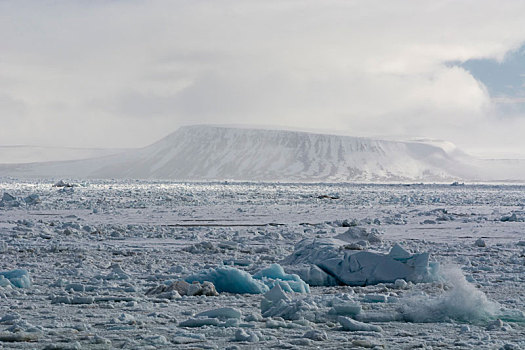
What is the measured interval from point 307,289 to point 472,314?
193cm

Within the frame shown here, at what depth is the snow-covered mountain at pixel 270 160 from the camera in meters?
128

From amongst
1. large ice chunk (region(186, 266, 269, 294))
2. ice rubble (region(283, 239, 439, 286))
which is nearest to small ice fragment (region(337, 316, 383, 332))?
large ice chunk (region(186, 266, 269, 294))

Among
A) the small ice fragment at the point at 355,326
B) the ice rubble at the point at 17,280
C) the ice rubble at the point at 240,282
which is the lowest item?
the ice rubble at the point at 17,280

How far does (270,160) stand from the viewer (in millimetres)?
132750

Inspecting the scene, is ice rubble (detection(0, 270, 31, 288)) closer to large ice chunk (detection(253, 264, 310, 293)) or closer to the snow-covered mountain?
large ice chunk (detection(253, 264, 310, 293))

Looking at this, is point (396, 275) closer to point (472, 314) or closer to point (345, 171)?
point (472, 314)

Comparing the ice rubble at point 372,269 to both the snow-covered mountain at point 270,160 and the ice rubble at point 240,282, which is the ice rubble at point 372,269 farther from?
the snow-covered mountain at point 270,160

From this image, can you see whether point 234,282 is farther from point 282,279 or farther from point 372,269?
point 372,269

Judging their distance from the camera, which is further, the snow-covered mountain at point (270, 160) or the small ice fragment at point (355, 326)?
the snow-covered mountain at point (270, 160)

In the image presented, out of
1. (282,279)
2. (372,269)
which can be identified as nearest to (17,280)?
(282,279)

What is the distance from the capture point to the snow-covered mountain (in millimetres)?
127625

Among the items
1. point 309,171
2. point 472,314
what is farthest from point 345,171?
point 472,314

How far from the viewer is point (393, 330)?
5.14m

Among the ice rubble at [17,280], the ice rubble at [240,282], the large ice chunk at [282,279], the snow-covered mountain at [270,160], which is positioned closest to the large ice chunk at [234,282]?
the ice rubble at [240,282]
